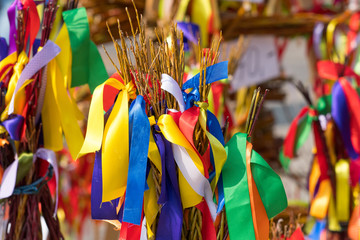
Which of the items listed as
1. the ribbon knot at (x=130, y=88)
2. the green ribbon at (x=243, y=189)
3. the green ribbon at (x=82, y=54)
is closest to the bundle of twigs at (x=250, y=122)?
the green ribbon at (x=243, y=189)

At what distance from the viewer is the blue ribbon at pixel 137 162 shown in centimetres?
45

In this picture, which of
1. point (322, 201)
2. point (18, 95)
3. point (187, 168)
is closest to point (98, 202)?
point (187, 168)

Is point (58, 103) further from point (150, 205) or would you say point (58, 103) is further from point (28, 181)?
point (150, 205)

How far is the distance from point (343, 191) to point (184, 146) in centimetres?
47

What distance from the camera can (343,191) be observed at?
2.68 ft

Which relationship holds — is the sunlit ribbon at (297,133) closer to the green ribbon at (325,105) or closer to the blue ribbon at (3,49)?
the green ribbon at (325,105)

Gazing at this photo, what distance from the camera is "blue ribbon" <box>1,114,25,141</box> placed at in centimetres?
60

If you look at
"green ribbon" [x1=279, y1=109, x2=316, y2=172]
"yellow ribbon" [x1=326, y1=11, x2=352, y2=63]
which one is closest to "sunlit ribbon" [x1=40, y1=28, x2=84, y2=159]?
"green ribbon" [x1=279, y1=109, x2=316, y2=172]

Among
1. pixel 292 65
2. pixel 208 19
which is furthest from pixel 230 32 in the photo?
pixel 292 65

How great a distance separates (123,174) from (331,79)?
548 mm

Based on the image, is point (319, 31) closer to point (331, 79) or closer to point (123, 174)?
point (331, 79)

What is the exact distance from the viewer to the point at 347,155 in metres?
0.83

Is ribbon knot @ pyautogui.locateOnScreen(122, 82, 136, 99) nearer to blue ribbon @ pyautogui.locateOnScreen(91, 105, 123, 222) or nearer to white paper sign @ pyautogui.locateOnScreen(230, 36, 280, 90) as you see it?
blue ribbon @ pyautogui.locateOnScreen(91, 105, 123, 222)

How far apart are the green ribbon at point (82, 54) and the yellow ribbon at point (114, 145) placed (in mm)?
169
